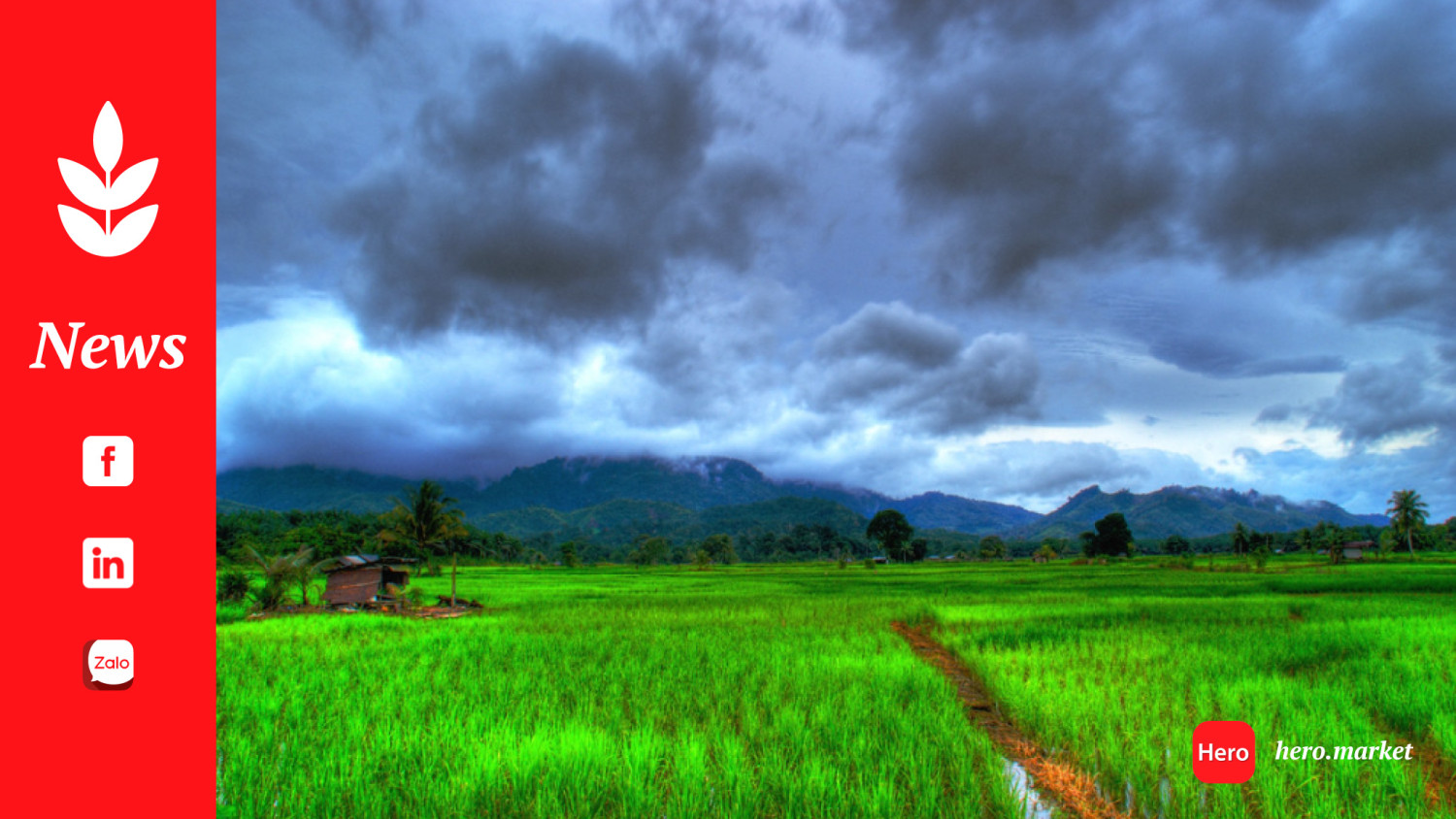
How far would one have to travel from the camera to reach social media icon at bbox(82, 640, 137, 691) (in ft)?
8.54

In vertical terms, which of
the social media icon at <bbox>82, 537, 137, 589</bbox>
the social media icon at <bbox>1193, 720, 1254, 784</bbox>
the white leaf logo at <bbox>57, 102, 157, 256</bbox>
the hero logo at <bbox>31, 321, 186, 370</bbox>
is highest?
the white leaf logo at <bbox>57, 102, 157, 256</bbox>

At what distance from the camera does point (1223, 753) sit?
4699 mm

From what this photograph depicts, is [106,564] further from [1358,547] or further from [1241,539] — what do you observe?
[1358,547]

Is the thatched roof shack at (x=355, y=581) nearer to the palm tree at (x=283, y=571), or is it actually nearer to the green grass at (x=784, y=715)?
the palm tree at (x=283, y=571)

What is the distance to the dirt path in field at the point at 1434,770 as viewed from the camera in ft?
15.9

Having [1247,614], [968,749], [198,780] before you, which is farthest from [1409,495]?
[198,780]

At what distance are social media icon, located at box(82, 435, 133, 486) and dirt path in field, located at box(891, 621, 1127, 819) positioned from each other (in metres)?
6.44

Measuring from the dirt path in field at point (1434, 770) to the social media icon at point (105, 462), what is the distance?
A: 8843 millimetres

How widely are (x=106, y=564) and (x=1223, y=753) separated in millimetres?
7366

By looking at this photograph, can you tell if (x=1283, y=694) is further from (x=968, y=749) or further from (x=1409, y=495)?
(x=1409, y=495)

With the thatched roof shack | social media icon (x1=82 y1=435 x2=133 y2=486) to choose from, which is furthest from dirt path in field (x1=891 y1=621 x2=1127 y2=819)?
the thatched roof shack

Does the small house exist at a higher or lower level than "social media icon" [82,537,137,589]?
lower

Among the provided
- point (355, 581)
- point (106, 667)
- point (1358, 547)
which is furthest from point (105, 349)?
point (1358, 547)

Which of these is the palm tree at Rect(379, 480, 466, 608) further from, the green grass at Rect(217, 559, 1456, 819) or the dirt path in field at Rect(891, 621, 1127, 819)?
the dirt path in field at Rect(891, 621, 1127, 819)
